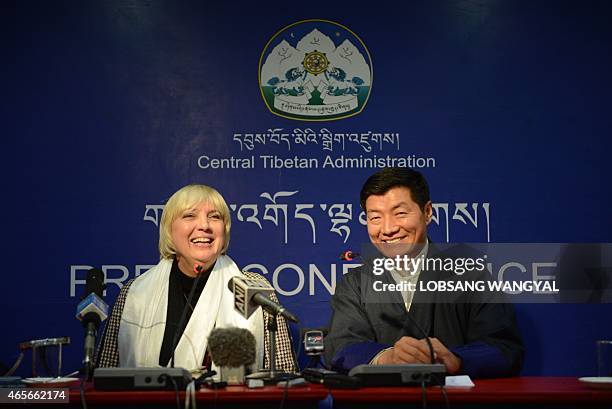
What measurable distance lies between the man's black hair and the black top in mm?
964

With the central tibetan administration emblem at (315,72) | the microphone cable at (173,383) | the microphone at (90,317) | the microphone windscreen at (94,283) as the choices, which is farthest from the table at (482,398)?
the central tibetan administration emblem at (315,72)

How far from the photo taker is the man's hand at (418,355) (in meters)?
3.20

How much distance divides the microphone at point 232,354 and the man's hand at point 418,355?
28.6 inches

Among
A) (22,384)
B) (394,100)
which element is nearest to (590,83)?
(394,100)

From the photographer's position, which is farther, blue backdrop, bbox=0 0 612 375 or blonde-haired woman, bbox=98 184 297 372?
blue backdrop, bbox=0 0 612 375

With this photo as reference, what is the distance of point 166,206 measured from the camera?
13.2 feet

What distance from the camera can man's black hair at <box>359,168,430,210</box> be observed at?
4148mm

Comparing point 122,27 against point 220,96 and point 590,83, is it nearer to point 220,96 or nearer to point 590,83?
point 220,96

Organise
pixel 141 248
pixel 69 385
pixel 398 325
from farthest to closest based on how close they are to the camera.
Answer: pixel 141 248
pixel 398 325
pixel 69 385

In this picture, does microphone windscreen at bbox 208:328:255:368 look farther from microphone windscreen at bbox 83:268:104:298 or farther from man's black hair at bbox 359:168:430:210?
man's black hair at bbox 359:168:430:210

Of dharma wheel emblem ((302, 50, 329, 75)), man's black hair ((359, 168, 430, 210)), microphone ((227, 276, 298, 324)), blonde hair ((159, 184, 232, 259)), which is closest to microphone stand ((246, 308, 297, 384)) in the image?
microphone ((227, 276, 298, 324))

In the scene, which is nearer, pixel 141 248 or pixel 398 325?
pixel 398 325

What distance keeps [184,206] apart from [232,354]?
1.27 meters

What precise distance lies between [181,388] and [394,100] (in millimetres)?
2328
